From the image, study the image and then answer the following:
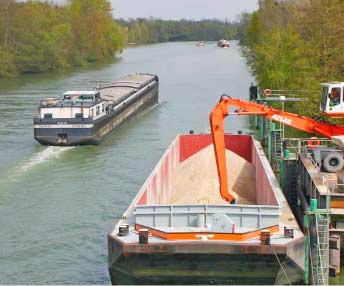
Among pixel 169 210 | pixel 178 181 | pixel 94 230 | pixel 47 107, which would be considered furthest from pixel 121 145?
pixel 169 210

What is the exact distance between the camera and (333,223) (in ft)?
57.5

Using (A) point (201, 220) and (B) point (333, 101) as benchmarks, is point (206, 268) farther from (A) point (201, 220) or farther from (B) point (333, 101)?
(B) point (333, 101)

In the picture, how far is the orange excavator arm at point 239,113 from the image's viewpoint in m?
19.7

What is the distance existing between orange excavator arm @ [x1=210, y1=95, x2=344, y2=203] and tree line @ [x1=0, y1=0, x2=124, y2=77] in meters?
64.1

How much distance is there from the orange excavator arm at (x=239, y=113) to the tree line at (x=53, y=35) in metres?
64.1

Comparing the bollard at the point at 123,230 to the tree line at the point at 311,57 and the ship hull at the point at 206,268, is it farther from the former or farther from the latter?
the tree line at the point at 311,57

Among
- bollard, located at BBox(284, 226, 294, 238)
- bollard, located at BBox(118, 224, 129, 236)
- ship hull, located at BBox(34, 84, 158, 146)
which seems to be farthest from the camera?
ship hull, located at BBox(34, 84, 158, 146)

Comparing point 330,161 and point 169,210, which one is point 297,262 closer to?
point 169,210

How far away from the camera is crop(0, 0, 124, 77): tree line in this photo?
89562mm

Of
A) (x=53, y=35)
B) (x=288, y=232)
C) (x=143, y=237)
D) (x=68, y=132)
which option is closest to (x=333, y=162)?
(x=288, y=232)

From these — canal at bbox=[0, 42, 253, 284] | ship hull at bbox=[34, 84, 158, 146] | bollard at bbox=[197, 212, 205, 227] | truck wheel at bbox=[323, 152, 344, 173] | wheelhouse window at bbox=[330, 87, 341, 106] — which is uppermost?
wheelhouse window at bbox=[330, 87, 341, 106]

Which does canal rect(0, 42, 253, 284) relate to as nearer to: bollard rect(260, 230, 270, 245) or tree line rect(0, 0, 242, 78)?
bollard rect(260, 230, 270, 245)

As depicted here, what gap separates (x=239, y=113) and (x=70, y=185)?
8.73 metres

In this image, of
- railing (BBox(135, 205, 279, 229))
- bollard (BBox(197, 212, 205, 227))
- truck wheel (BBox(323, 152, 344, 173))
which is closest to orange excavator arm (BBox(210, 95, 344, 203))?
truck wheel (BBox(323, 152, 344, 173))
